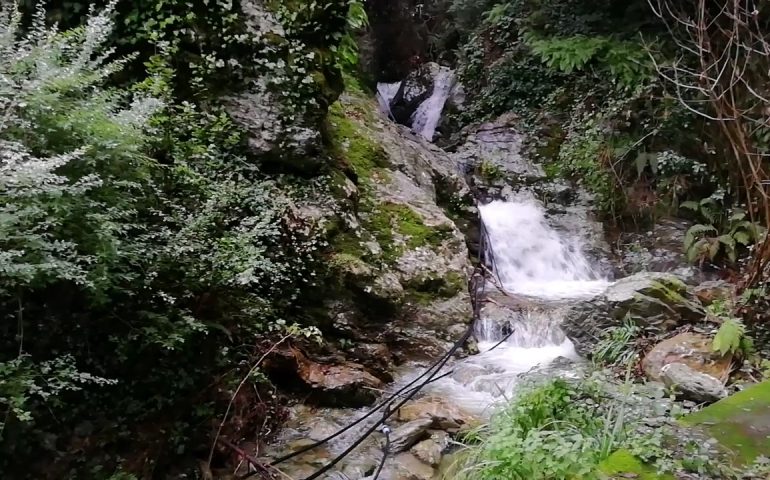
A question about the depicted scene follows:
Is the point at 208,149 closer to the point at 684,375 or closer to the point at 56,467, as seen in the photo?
the point at 56,467

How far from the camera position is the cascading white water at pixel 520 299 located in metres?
5.22

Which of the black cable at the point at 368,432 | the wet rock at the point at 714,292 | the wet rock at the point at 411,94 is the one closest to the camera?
the black cable at the point at 368,432

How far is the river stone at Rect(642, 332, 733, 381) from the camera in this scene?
4441 mm

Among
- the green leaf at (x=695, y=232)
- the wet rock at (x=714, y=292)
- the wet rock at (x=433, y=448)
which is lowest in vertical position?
the wet rock at (x=433, y=448)

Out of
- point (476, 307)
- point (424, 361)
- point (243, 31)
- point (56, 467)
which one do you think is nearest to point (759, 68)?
point (476, 307)

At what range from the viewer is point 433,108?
12641 mm

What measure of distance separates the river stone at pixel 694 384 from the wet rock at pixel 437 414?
1.56 metres

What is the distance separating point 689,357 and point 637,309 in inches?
34.6

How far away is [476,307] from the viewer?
21.7 feet

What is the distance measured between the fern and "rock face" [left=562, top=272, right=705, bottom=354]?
0.72m

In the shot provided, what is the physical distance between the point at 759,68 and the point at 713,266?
302 cm

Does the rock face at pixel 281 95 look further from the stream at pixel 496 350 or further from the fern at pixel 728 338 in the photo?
the fern at pixel 728 338

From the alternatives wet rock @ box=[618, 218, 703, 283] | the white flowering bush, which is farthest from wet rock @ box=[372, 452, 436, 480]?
wet rock @ box=[618, 218, 703, 283]

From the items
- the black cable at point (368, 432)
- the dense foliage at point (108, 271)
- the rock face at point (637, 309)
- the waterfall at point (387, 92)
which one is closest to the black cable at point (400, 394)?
the black cable at point (368, 432)
